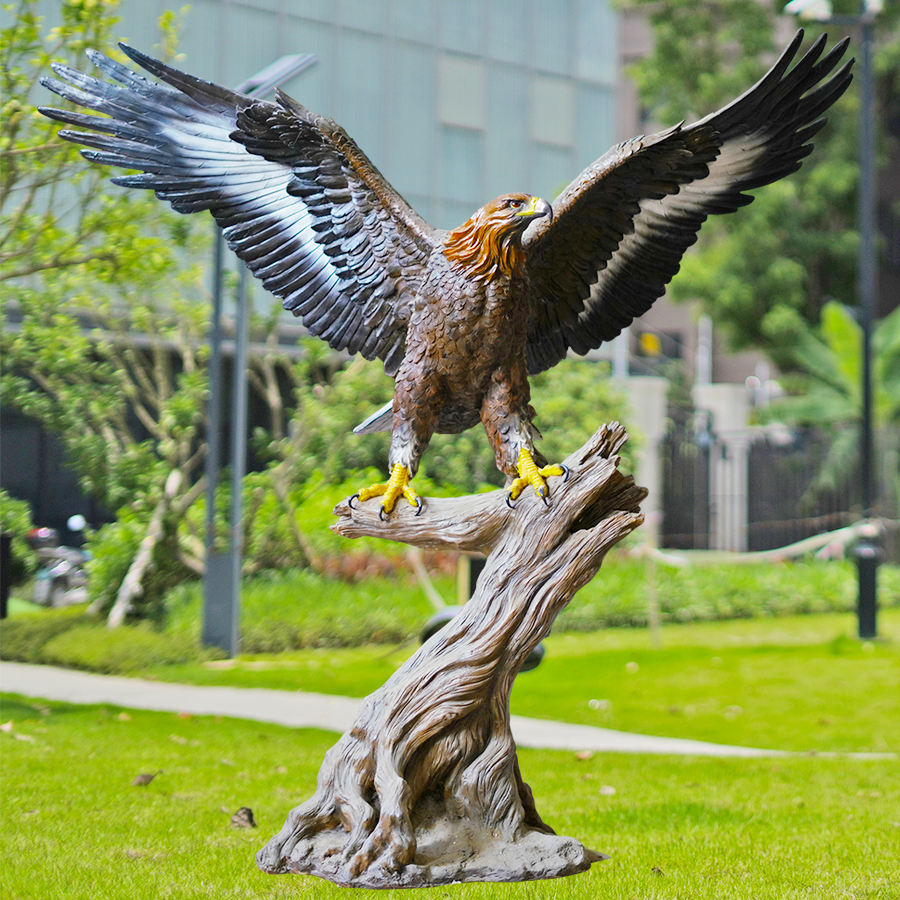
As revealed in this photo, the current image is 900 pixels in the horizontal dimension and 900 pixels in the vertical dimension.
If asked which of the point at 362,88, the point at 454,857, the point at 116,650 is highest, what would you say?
the point at 362,88

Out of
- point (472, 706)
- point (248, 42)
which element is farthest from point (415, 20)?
point (472, 706)

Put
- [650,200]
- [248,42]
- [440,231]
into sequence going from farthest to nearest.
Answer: [248,42] → [650,200] → [440,231]

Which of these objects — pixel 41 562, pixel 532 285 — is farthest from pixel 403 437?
pixel 41 562

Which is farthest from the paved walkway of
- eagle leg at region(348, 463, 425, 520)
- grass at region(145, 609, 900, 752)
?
eagle leg at region(348, 463, 425, 520)

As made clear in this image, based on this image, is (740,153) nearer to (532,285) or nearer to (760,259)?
(532,285)

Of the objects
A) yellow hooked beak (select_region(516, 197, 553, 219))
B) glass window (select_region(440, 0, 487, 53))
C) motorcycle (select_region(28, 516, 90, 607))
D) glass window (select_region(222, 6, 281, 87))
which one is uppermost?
glass window (select_region(440, 0, 487, 53))

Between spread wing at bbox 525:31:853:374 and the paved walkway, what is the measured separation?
3.08m

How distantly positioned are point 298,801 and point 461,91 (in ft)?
32.4

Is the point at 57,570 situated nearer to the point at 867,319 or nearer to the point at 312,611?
the point at 312,611

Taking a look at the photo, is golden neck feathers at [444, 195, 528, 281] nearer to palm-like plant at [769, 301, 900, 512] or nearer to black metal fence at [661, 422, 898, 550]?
black metal fence at [661, 422, 898, 550]

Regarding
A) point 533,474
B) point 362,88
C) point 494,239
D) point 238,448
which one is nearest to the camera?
point 494,239

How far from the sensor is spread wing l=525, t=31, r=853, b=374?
144 inches

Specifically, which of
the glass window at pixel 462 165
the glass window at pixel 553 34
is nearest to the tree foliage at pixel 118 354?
the glass window at pixel 462 165

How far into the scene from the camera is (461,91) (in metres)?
13.0
